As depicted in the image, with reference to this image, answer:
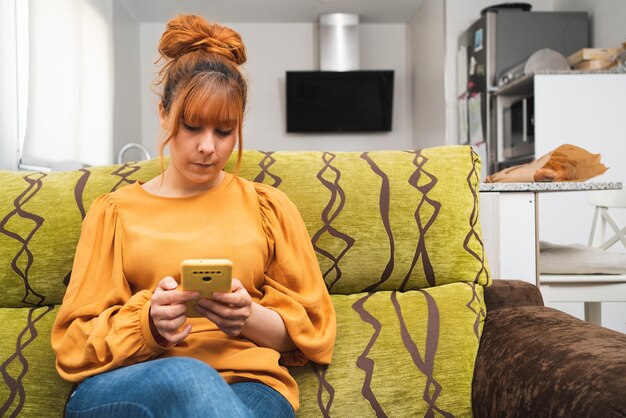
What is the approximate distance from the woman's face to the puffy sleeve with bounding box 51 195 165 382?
0.15 m

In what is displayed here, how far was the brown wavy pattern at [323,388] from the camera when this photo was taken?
4.11 feet

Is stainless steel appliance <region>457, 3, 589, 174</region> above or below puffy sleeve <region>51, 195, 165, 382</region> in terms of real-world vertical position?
above

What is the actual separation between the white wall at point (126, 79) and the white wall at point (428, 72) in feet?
8.34

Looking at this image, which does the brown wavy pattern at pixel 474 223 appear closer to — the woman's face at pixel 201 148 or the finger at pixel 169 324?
the woman's face at pixel 201 148

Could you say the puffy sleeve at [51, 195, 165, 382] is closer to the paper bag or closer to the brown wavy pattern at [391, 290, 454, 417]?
the brown wavy pattern at [391, 290, 454, 417]

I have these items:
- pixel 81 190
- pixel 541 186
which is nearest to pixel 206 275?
pixel 81 190

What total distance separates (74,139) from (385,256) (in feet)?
8.80

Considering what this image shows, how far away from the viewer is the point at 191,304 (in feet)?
3.41

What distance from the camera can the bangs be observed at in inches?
46.0

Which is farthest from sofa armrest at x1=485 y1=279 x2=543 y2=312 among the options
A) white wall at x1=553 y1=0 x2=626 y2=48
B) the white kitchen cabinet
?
white wall at x1=553 y1=0 x2=626 y2=48

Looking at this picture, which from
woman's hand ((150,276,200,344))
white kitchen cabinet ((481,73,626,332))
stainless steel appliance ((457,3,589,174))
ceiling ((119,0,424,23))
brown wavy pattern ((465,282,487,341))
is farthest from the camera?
ceiling ((119,0,424,23))

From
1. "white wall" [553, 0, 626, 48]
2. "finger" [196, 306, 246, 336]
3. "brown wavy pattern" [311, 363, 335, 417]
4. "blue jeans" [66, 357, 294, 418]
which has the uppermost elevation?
"white wall" [553, 0, 626, 48]

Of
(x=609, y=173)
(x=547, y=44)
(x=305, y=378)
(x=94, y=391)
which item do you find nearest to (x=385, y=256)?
(x=305, y=378)

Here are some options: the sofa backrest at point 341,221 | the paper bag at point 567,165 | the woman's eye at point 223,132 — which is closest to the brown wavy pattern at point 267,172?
the sofa backrest at point 341,221
